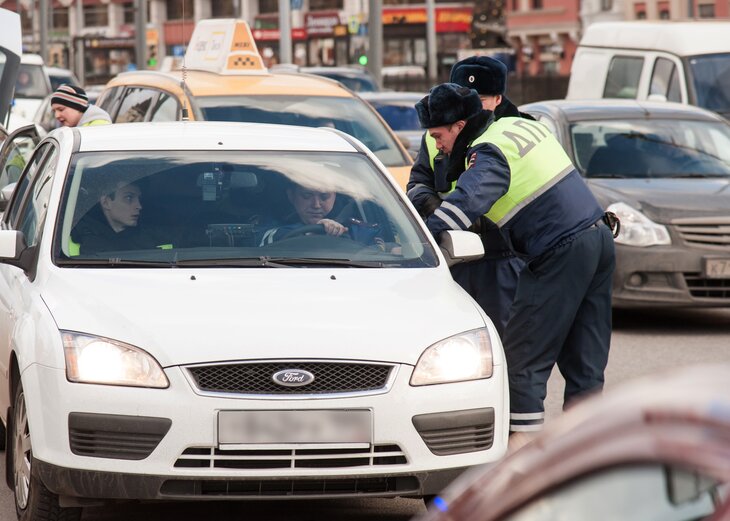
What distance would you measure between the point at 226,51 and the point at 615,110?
12.3 feet

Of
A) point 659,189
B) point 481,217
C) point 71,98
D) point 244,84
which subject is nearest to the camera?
point 481,217

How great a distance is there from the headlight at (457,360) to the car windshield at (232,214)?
687 mm

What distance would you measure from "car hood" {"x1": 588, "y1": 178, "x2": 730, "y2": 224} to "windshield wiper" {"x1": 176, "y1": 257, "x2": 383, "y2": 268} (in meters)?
5.20

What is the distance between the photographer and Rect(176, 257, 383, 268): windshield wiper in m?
5.87

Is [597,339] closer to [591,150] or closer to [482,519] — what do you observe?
[482,519]

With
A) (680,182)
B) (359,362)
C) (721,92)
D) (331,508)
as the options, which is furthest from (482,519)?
(721,92)

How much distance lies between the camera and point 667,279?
10836mm

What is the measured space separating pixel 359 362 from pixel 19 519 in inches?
50.7

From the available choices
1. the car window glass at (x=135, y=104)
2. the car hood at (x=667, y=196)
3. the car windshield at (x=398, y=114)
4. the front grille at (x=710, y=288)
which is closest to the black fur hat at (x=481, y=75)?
the car hood at (x=667, y=196)

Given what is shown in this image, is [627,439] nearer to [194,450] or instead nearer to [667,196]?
[194,450]

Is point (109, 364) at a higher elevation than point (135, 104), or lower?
lower

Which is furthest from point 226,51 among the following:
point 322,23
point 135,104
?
point 322,23

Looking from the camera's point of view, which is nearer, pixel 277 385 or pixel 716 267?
pixel 277 385

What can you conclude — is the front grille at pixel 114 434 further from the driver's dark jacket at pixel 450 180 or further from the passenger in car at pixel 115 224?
the driver's dark jacket at pixel 450 180
